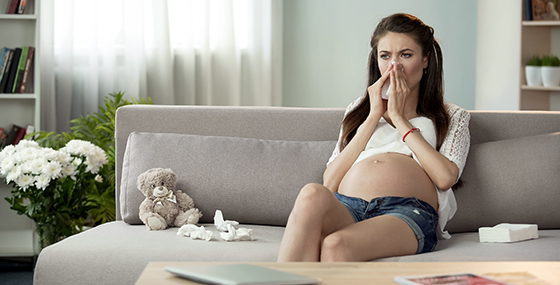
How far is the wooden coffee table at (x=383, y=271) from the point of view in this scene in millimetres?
967

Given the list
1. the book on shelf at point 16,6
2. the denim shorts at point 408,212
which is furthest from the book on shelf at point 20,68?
the denim shorts at point 408,212

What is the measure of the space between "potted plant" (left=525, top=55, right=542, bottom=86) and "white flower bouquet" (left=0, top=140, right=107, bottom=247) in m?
2.40

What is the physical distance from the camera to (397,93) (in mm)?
1901

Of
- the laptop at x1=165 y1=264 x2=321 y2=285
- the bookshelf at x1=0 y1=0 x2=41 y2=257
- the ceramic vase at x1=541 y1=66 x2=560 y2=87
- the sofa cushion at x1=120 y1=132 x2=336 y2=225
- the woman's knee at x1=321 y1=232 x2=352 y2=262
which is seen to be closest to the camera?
the laptop at x1=165 y1=264 x2=321 y2=285

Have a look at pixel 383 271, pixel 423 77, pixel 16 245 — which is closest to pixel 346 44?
pixel 423 77

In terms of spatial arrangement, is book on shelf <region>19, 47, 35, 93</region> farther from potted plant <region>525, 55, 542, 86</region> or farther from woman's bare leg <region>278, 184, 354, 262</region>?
potted plant <region>525, 55, 542, 86</region>

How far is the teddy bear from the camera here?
188 centimetres

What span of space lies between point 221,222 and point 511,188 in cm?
102

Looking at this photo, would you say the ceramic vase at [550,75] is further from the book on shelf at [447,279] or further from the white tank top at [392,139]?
the book on shelf at [447,279]

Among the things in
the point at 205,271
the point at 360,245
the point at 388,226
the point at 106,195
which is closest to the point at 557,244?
the point at 388,226

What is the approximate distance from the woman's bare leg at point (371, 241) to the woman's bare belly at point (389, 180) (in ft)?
0.56

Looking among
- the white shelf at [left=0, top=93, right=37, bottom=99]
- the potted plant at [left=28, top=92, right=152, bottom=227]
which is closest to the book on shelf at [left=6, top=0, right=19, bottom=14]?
the white shelf at [left=0, top=93, right=37, bottom=99]

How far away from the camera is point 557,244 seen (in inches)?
65.6

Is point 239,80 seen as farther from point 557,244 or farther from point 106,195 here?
point 557,244
